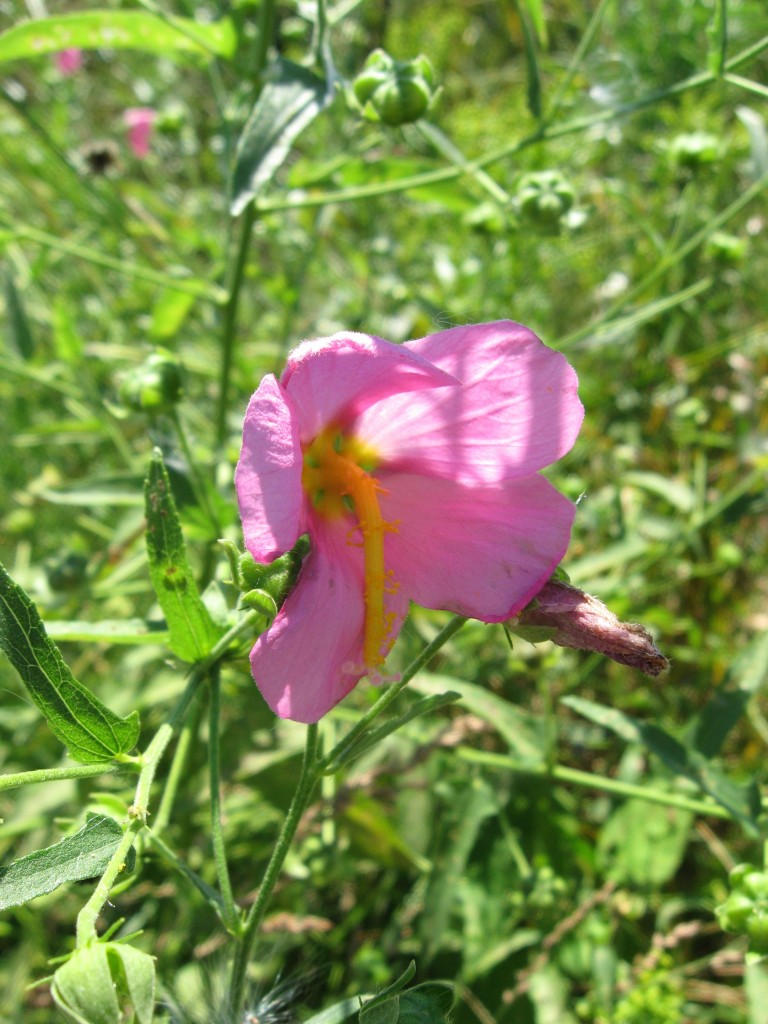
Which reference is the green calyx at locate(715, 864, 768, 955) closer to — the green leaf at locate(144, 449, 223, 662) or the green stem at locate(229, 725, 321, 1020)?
the green stem at locate(229, 725, 321, 1020)

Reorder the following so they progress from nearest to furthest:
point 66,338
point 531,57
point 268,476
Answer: point 268,476, point 531,57, point 66,338

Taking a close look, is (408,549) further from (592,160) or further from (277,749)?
(592,160)

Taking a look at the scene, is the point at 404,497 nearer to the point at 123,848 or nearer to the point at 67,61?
the point at 123,848

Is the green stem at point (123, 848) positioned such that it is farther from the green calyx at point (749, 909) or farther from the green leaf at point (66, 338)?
the green leaf at point (66, 338)

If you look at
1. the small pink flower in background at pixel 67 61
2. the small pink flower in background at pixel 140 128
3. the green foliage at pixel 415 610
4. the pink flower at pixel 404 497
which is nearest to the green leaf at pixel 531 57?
the green foliage at pixel 415 610

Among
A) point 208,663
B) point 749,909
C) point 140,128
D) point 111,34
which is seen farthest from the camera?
point 140,128

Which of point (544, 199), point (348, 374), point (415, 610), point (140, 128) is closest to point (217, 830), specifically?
point (348, 374)

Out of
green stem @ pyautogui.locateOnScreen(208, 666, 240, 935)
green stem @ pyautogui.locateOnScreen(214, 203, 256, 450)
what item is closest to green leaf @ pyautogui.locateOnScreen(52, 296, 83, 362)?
green stem @ pyautogui.locateOnScreen(214, 203, 256, 450)
